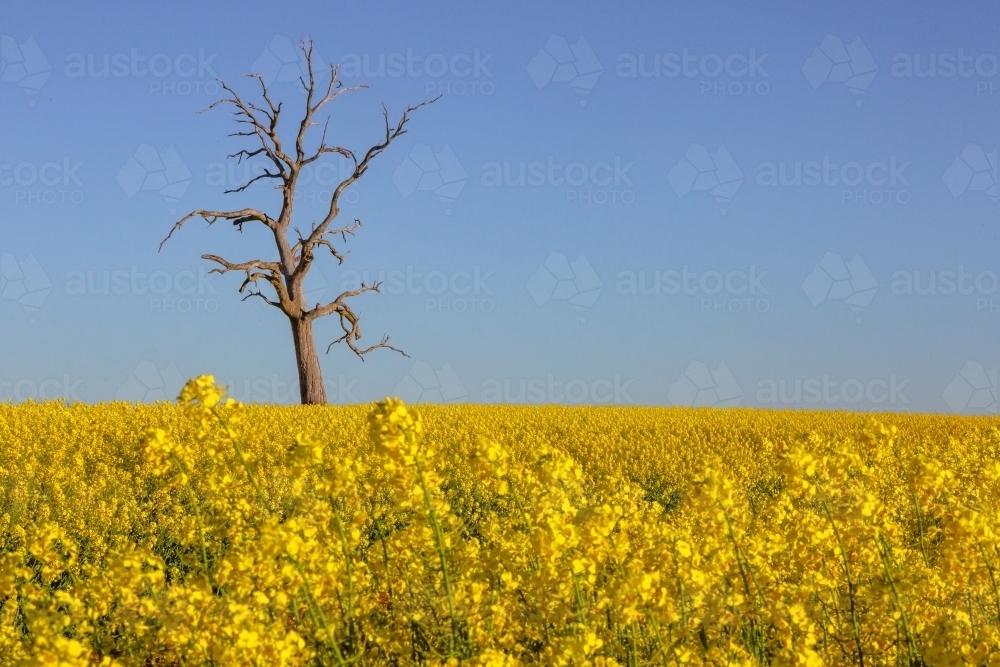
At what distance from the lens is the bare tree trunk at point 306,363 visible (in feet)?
80.4

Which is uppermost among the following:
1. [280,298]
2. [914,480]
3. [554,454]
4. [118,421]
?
[280,298]

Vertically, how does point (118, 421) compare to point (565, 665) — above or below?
above

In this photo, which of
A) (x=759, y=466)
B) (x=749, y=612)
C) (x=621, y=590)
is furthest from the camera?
(x=759, y=466)

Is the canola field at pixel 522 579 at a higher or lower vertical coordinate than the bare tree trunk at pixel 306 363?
lower

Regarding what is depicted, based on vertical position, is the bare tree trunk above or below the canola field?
above

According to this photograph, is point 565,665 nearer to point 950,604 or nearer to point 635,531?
point 635,531

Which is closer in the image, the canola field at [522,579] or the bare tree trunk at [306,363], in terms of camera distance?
the canola field at [522,579]

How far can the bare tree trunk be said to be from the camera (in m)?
24.5

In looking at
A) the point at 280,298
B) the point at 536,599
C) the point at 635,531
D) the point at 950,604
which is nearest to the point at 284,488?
the point at 635,531

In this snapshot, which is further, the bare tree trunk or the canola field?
the bare tree trunk

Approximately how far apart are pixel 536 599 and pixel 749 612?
100 cm

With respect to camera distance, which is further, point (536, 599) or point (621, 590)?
point (536, 599)

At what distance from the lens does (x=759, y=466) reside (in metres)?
13.6

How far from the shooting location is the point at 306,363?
24.6 metres
